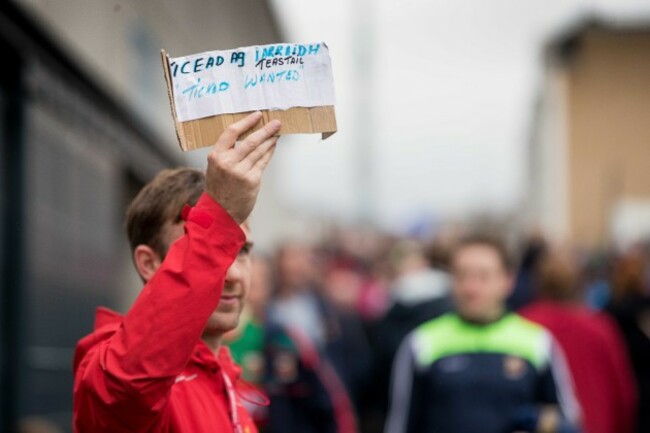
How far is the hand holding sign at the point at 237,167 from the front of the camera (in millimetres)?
2477

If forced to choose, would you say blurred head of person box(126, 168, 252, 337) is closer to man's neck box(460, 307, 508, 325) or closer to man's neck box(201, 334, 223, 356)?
man's neck box(201, 334, 223, 356)

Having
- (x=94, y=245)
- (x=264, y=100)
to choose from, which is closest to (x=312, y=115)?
(x=264, y=100)

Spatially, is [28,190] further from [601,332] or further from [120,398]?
[120,398]

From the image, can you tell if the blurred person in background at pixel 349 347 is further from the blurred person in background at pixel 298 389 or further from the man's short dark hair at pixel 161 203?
the man's short dark hair at pixel 161 203

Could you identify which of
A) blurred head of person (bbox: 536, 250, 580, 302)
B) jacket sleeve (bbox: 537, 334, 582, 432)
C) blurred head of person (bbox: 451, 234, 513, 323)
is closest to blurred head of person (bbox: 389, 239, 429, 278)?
blurred head of person (bbox: 536, 250, 580, 302)

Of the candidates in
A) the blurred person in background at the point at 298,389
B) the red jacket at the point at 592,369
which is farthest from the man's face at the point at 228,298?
the red jacket at the point at 592,369

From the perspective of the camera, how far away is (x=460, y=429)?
5.82 meters

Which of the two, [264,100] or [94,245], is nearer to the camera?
[264,100]

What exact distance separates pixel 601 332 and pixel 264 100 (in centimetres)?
581

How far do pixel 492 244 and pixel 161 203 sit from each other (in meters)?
3.57

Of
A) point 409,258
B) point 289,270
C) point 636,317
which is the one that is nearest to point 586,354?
point 636,317

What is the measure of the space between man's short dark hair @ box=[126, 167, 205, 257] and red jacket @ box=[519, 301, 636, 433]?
5.29 metres

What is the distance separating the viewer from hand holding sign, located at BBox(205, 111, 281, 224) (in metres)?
2.48

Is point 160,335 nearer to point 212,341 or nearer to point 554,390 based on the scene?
point 212,341
